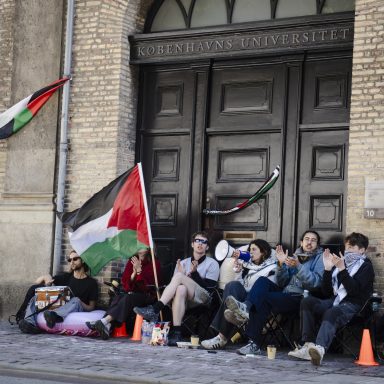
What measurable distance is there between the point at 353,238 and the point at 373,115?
1730mm

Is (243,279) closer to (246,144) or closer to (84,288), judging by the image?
(246,144)

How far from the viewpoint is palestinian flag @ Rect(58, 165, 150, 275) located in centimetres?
1356

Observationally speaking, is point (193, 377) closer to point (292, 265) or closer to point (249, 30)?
point (292, 265)

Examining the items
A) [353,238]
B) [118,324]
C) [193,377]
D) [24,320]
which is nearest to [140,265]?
[118,324]

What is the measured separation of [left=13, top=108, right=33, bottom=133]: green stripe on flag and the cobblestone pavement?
3948 mm

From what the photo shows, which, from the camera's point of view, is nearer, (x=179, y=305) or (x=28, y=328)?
(x=179, y=305)

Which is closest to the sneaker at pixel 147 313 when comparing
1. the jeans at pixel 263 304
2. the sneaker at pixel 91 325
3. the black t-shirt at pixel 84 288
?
the sneaker at pixel 91 325

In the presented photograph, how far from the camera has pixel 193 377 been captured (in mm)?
9641

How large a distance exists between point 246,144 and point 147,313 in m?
2.95

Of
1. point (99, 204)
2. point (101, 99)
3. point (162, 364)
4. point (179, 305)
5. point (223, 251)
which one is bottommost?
point (162, 364)

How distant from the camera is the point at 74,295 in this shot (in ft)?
46.1

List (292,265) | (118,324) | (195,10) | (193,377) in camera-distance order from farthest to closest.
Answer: (195,10), (118,324), (292,265), (193,377)

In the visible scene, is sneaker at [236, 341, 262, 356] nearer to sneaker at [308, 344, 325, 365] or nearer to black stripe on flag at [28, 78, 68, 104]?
sneaker at [308, 344, 325, 365]


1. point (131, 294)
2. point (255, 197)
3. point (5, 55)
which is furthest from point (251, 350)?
point (5, 55)
